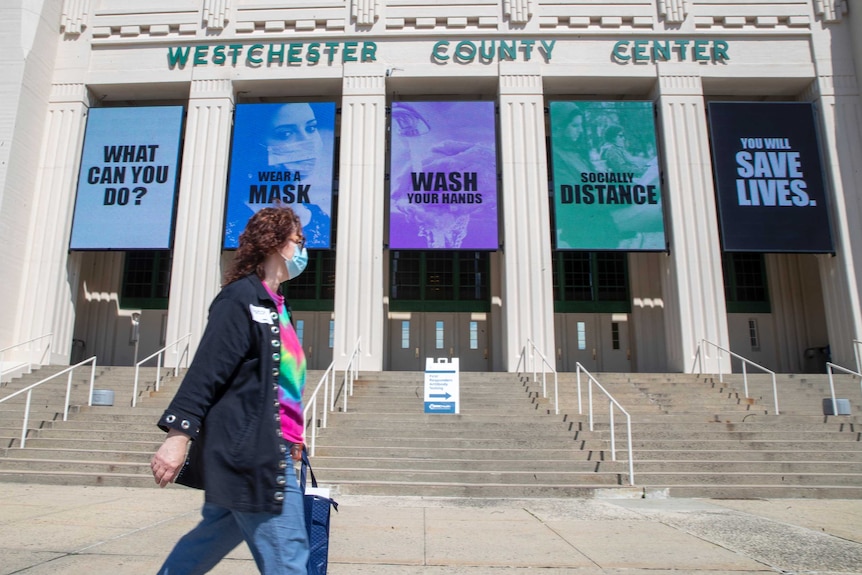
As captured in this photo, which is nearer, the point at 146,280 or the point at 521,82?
the point at 521,82

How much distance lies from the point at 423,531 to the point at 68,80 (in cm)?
1940

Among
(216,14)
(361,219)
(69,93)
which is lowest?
(361,219)

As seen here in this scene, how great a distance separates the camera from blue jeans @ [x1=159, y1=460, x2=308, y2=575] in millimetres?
2086

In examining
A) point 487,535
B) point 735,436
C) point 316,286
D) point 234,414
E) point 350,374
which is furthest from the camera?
point 316,286

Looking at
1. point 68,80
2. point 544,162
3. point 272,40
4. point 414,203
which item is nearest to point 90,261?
point 68,80

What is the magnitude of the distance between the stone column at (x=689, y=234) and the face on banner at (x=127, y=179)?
15.1 metres

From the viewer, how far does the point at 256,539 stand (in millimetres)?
2098

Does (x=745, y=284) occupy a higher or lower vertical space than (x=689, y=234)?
lower

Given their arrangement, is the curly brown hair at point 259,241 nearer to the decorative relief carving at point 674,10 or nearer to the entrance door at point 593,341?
the entrance door at point 593,341

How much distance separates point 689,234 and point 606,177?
2.95 m

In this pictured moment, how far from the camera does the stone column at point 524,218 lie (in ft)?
52.3

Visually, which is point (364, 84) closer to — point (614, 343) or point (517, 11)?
point (517, 11)

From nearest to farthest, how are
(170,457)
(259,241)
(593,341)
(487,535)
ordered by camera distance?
(170,457) → (259,241) → (487,535) → (593,341)

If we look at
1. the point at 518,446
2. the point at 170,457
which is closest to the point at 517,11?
the point at 518,446
